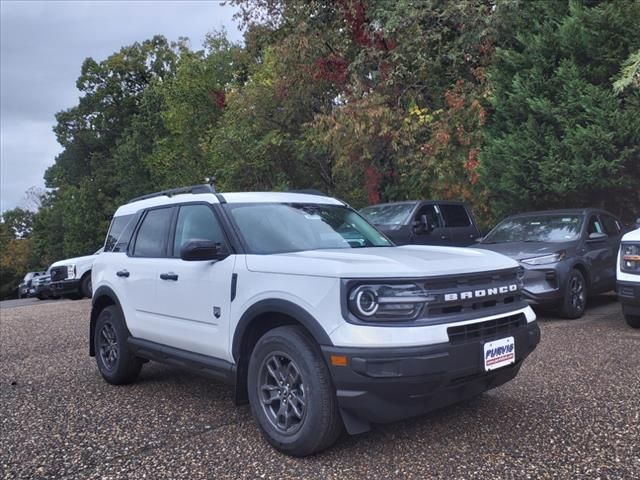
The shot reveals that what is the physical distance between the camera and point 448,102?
47.5 feet

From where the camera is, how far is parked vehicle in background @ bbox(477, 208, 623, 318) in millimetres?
8102

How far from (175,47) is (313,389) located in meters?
37.7

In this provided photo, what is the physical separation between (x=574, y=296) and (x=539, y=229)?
50.8 inches

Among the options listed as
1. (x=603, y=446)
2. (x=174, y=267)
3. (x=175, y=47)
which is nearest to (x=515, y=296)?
(x=603, y=446)

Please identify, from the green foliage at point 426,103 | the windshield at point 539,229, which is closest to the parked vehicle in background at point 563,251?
the windshield at point 539,229

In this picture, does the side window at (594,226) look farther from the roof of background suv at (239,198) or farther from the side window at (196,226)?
the side window at (196,226)

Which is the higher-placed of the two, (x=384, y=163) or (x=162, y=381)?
(x=384, y=163)

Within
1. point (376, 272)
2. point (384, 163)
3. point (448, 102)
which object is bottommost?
point (376, 272)

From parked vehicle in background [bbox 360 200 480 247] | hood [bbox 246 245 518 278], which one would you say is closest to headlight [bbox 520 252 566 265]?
parked vehicle in background [bbox 360 200 480 247]

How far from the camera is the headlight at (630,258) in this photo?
713cm

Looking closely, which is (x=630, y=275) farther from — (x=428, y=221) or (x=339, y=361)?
(x=339, y=361)

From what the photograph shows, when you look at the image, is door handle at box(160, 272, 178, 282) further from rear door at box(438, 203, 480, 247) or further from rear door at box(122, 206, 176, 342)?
rear door at box(438, 203, 480, 247)

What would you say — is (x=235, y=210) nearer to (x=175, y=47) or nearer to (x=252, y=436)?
(x=252, y=436)

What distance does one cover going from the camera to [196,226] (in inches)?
193
